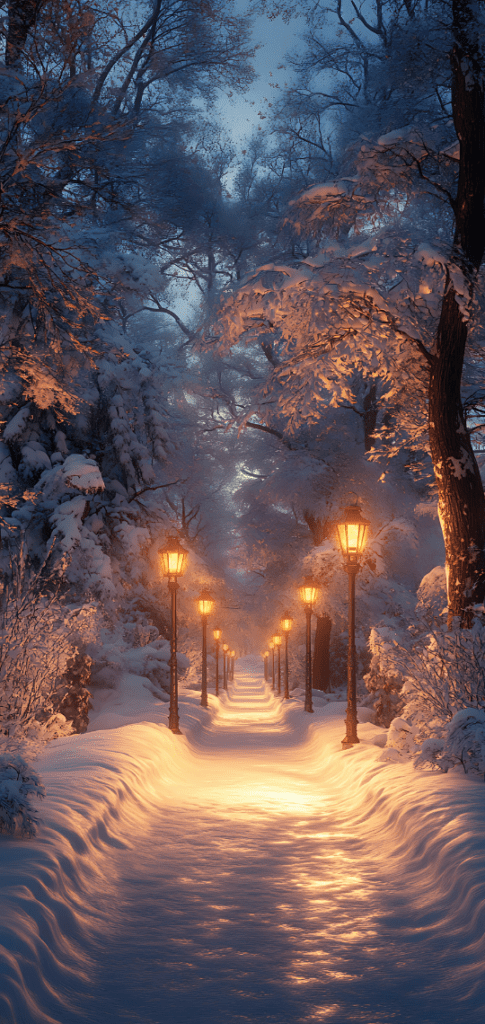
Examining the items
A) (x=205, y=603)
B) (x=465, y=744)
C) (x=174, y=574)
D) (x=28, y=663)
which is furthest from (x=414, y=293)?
(x=205, y=603)

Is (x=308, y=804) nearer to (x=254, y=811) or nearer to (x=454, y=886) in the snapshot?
(x=254, y=811)

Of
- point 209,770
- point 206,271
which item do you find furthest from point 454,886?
point 206,271

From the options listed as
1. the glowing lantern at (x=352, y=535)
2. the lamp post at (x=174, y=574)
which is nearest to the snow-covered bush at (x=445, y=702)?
the glowing lantern at (x=352, y=535)

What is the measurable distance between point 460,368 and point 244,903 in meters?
8.77

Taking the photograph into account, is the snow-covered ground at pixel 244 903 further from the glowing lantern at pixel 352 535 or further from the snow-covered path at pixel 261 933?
the glowing lantern at pixel 352 535

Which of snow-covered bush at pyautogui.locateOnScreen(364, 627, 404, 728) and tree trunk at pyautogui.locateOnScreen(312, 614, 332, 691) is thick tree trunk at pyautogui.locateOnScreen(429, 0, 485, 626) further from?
tree trunk at pyautogui.locateOnScreen(312, 614, 332, 691)

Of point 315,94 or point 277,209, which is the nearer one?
point 315,94

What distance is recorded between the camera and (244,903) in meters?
5.20

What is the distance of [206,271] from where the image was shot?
92.8 feet

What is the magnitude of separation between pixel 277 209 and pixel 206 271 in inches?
131

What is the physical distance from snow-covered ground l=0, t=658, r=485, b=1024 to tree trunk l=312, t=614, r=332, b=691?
18252 mm

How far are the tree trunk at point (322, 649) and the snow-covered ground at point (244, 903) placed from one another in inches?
719

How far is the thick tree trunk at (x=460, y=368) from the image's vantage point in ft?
36.5

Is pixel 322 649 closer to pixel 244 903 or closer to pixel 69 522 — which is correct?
pixel 69 522
